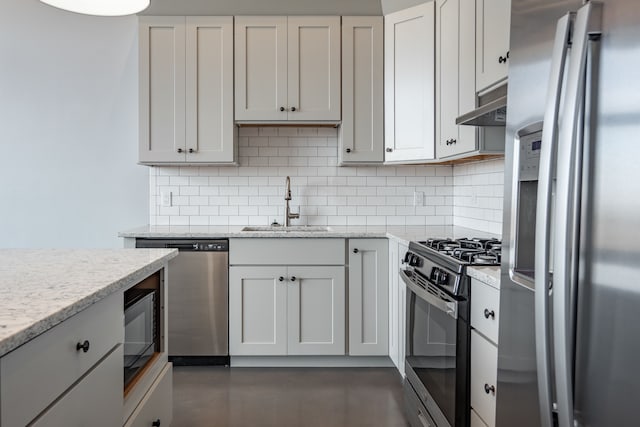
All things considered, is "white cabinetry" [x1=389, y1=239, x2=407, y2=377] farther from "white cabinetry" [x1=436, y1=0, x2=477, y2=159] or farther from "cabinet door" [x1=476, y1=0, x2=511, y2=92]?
"cabinet door" [x1=476, y1=0, x2=511, y2=92]

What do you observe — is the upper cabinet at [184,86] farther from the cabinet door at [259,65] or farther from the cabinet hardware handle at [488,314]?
the cabinet hardware handle at [488,314]

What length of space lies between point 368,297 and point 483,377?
155 cm

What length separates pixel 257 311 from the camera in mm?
3168

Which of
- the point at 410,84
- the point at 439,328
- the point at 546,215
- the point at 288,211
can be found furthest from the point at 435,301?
the point at 288,211

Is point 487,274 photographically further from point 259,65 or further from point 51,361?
point 259,65

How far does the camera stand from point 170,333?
3.18 m

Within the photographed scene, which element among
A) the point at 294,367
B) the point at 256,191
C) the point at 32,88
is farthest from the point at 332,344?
the point at 32,88

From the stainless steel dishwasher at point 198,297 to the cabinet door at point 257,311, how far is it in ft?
0.18

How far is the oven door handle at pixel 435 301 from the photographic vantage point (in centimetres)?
179

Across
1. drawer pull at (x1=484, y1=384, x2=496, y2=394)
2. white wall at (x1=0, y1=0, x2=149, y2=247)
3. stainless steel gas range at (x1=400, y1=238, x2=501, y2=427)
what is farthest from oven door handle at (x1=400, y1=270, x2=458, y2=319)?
white wall at (x1=0, y1=0, x2=149, y2=247)

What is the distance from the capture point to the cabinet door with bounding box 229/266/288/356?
3.15 m

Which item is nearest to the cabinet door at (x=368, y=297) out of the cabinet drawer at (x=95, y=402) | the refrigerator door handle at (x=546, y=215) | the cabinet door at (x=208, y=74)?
the cabinet door at (x=208, y=74)

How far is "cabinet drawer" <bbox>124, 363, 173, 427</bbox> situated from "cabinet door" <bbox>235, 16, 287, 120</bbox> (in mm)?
1852

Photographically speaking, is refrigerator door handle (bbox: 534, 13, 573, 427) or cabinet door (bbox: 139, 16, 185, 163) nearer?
refrigerator door handle (bbox: 534, 13, 573, 427)
